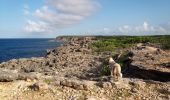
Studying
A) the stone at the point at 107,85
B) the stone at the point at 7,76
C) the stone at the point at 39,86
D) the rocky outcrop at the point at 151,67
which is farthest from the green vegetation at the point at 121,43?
the stone at the point at 39,86

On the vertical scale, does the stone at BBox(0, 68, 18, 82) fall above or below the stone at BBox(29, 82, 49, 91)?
above

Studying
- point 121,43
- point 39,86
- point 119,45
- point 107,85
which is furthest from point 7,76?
point 121,43

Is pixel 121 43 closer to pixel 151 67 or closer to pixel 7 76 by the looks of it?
pixel 151 67

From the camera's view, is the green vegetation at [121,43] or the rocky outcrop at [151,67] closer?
the rocky outcrop at [151,67]

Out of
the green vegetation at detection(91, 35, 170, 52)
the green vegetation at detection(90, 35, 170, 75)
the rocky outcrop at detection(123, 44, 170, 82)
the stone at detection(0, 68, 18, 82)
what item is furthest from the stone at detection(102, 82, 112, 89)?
the green vegetation at detection(91, 35, 170, 52)

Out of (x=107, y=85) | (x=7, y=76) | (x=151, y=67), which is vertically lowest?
(x=151, y=67)

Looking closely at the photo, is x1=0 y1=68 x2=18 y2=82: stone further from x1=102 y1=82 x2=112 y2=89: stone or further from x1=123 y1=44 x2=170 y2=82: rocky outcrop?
x1=123 y1=44 x2=170 y2=82: rocky outcrop

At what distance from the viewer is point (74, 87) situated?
1869 centimetres

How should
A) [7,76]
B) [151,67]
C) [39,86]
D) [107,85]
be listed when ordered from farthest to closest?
1. [151,67]
2. [7,76]
3. [107,85]
4. [39,86]

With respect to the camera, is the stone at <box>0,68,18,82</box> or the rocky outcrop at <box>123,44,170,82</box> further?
the rocky outcrop at <box>123,44,170,82</box>

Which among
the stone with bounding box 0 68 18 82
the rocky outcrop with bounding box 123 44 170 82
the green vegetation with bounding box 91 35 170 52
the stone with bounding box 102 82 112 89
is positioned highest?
the stone with bounding box 0 68 18 82

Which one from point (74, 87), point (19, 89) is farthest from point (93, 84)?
point (19, 89)

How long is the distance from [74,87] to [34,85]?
2.17 m

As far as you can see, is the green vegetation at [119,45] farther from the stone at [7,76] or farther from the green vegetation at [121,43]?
the stone at [7,76]
